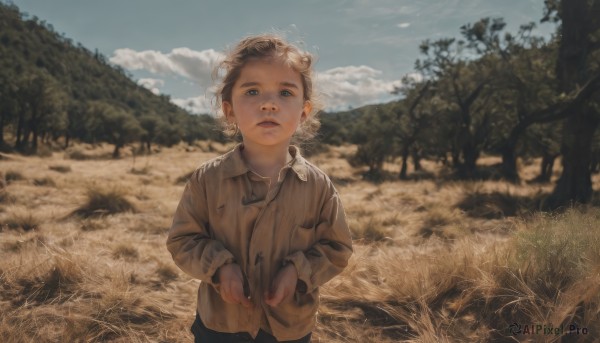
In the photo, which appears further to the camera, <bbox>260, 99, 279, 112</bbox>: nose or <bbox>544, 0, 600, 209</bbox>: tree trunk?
<bbox>544, 0, 600, 209</bbox>: tree trunk

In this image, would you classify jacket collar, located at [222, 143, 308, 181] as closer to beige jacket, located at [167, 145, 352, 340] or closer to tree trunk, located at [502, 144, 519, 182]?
beige jacket, located at [167, 145, 352, 340]

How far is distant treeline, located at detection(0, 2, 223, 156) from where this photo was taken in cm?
3325

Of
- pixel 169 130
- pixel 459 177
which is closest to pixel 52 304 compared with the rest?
pixel 459 177

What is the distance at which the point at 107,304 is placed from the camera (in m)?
3.14

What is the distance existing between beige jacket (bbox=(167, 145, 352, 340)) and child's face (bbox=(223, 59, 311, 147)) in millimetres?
137

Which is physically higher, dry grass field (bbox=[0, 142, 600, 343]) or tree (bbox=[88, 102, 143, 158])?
tree (bbox=[88, 102, 143, 158])

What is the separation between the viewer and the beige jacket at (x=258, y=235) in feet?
4.93

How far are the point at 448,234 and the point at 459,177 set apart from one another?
1830cm

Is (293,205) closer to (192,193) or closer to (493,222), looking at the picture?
(192,193)

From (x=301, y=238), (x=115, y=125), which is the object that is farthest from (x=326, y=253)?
(x=115, y=125)

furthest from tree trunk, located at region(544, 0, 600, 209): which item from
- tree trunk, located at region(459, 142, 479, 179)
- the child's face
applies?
tree trunk, located at region(459, 142, 479, 179)

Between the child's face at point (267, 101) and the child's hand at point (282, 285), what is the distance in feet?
1.59

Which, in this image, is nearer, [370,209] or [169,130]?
[370,209]

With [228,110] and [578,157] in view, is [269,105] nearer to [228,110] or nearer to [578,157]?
[228,110]
